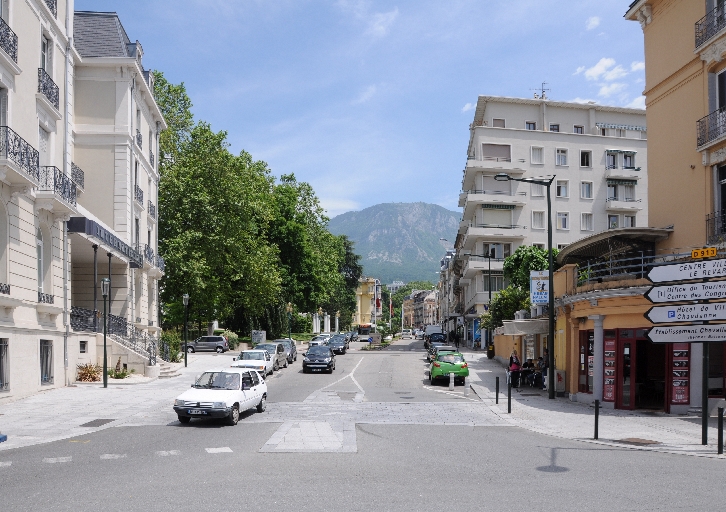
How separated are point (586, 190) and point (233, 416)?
165ft

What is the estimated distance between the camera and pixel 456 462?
41.9 feet

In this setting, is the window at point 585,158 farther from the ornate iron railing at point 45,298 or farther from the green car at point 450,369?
the ornate iron railing at point 45,298

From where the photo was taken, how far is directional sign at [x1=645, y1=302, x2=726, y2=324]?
16.0 meters

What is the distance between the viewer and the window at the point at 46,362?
25.5 m

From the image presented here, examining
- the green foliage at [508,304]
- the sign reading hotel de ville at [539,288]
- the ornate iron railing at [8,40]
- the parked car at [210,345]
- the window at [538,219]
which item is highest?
the ornate iron railing at [8,40]

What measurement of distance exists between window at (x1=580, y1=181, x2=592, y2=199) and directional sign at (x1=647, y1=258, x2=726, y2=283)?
46.1m

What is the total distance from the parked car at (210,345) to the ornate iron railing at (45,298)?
27626 mm

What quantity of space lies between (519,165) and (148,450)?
51562mm

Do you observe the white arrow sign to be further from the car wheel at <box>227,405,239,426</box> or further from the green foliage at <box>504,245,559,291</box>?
the green foliage at <box>504,245,559,291</box>

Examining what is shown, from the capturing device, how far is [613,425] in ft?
61.2

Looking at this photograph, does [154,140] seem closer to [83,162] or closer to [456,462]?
[83,162]

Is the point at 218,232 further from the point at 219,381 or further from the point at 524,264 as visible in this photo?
the point at 219,381

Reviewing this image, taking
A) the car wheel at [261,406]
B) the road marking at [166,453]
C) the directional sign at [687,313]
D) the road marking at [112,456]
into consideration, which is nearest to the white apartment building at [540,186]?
the car wheel at [261,406]

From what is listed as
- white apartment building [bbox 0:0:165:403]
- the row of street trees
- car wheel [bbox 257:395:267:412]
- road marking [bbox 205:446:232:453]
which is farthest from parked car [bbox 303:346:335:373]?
road marking [bbox 205:446:232:453]
